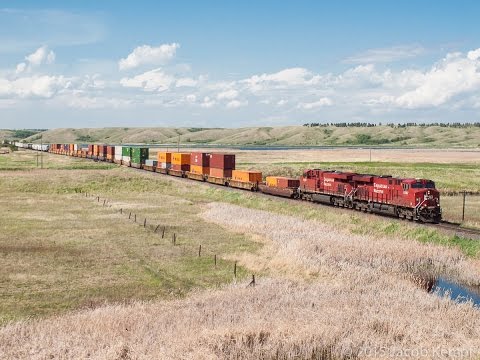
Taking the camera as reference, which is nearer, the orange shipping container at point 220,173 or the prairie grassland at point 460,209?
the prairie grassland at point 460,209

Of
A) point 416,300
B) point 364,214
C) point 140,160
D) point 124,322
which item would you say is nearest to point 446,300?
point 416,300

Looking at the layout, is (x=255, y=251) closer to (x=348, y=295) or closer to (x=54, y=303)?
(x=348, y=295)

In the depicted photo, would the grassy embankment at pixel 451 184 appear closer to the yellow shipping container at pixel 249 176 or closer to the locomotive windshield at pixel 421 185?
the locomotive windshield at pixel 421 185

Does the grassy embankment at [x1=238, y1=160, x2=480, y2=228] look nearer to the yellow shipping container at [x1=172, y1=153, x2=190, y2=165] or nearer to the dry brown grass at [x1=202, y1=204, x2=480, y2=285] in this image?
the dry brown grass at [x1=202, y1=204, x2=480, y2=285]

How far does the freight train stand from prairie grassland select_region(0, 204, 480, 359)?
51.0 feet

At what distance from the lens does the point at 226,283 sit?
93.1ft

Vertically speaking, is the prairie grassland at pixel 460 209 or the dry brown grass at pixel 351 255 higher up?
the prairie grassland at pixel 460 209

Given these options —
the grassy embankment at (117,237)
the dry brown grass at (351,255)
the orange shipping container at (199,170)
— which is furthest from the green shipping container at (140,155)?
the dry brown grass at (351,255)

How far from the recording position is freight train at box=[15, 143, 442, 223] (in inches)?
1710

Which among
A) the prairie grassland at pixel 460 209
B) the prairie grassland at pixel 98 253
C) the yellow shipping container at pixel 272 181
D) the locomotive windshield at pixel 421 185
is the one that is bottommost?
the prairie grassland at pixel 98 253

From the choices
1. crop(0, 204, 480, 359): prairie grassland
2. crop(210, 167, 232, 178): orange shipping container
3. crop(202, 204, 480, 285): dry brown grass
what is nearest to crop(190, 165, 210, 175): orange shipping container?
crop(210, 167, 232, 178): orange shipping container

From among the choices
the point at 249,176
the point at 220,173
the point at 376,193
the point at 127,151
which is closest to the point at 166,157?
the point at 220,173

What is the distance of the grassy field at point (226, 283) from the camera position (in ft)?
59.4

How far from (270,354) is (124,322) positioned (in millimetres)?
6312
